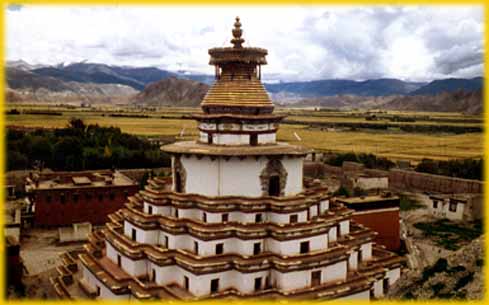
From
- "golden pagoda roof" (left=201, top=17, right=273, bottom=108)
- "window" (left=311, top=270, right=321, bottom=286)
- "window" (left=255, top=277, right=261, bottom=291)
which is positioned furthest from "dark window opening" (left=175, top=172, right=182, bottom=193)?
"window" (left=311, top=270, right=321, bottom=286)

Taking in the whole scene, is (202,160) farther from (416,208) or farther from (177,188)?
(416,208)

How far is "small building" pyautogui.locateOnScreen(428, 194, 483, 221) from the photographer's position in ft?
114

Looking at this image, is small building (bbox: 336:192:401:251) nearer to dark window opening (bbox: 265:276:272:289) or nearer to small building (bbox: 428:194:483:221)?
dark window opening (bbox: 265:276:272:289)

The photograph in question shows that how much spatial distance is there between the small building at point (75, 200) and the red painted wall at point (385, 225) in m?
14.7

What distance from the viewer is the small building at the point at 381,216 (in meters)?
25.9

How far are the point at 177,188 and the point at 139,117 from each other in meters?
122

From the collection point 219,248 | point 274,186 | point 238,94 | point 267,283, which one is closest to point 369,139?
point 238,94

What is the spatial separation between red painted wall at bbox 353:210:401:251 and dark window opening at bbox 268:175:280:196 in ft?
28.7

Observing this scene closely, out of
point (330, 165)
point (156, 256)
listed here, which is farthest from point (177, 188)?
point (330, 165)

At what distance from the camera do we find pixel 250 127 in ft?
61.0

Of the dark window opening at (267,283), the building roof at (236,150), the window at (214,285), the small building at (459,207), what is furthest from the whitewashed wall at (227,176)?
the small building at (459,207)

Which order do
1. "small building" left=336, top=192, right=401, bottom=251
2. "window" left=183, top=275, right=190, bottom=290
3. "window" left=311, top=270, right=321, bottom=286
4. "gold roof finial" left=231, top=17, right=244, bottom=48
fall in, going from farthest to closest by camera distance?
"small building" left=336, top=192, right=401, bottom=251, "gold roof finial" left=231, top=17, right=244, bottom=48, "window" left=311, top=270, right=321, bottom=286, "window" left=183, top=275, right=190, bottom=290

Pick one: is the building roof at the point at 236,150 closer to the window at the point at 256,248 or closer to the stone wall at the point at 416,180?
the window at the point at 256,248

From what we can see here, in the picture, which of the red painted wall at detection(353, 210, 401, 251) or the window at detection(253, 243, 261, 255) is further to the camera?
the red painted wall at detection(353, 210, 401, 251)
